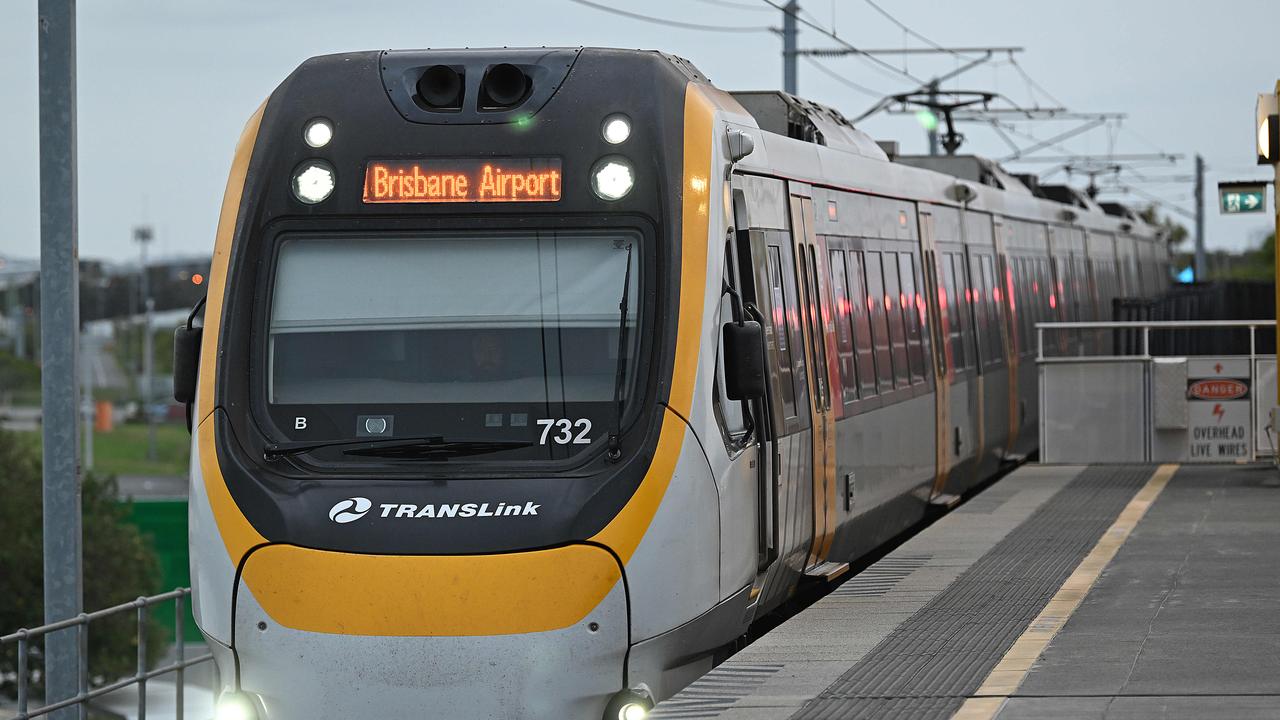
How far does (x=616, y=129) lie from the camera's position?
886 centimetres

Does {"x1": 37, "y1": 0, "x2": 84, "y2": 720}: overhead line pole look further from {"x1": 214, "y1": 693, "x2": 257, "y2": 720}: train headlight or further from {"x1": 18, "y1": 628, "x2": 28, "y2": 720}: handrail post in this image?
{"x1": 214, "y1": 693, "x2": 257, "y2": 720}: train headlight

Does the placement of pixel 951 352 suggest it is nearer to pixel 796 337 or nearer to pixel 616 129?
pixel 796 337

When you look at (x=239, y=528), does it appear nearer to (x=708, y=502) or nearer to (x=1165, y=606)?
(x=708, y=502)

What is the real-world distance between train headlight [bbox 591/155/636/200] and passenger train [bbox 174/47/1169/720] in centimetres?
1

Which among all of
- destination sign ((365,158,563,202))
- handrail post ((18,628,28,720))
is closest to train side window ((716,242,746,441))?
destination sign ((365,158,563,202))

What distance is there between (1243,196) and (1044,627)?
936cm

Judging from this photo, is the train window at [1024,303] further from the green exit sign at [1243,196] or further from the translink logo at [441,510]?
the translink logo at [441,510]

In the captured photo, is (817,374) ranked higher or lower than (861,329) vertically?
lower

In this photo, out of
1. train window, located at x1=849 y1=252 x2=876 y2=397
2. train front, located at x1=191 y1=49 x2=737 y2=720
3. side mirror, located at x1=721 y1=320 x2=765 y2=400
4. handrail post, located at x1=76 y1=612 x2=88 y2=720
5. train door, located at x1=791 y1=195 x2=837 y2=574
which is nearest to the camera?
train front, located at x1=191 y1=49 x2=737 y2=720

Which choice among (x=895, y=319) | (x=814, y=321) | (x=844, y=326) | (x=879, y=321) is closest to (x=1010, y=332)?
(x=895, y=319)

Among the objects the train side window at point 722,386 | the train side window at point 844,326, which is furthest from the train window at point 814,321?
the train side window at point 722,386

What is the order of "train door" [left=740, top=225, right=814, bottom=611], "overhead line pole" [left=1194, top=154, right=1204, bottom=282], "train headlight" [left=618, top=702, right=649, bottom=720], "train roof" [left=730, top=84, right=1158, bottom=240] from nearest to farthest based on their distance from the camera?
"train headlight" [left=618, top=702, right=649, bottom=720] < "train door" [left=740, top=225, right=814, bottom=611] < "train roof" [left=730, top=84, right=1158, bottom=240] < "overhead line pole" [left=1194, top=154, right=1204, bottom=282]

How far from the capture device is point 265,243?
348 inches

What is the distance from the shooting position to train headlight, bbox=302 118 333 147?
8.96m
